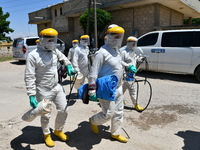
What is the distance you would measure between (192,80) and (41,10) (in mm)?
25550

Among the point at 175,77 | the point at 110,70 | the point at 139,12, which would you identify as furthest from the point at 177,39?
the point at 139,12

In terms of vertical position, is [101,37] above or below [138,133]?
above

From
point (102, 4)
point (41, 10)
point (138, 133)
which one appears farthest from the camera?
point (41, 10)

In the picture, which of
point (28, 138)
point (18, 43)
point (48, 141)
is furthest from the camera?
point (18, 43)

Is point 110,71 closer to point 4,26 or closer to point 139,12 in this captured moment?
point 139,12

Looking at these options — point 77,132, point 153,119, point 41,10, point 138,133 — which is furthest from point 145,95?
point 41,10

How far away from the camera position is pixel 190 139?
11.0 ft

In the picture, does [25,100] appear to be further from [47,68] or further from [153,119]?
[153,119]

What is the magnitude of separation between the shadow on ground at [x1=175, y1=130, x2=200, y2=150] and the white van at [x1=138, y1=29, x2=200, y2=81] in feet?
14.2

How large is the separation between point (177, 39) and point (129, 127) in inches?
204

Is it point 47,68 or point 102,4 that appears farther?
point 102,4

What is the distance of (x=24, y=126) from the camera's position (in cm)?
394

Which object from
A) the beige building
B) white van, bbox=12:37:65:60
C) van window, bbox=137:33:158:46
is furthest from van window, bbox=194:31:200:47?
white van, bbox=12:37:65:60

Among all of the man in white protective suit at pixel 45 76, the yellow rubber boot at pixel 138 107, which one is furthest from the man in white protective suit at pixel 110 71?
the yellow rubber boot at pixel 138 107
